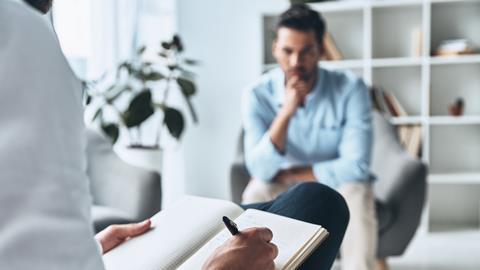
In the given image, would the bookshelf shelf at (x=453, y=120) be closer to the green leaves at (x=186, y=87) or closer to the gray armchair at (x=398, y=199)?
the gray armchair at (x=398, y=199)

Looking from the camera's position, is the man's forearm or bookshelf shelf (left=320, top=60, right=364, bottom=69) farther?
bookshelf shelf (left=320, top=60, right=364, bottom=69)

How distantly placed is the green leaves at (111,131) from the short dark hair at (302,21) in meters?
0.93

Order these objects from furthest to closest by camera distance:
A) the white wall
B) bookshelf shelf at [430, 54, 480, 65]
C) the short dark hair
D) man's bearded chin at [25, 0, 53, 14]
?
1. the white wall
2. bookshelf shelf at [430, 54, 480, 65]
3. the short dark hair
4. man's bearded chin at [25, 0, 53, 14]

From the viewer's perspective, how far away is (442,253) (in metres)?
2.90

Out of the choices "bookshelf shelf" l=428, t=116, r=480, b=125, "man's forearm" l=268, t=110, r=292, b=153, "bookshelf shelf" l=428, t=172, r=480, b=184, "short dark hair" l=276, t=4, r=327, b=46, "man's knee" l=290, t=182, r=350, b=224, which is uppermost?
"short dark hair" l=276, t=4, r=327, b=46

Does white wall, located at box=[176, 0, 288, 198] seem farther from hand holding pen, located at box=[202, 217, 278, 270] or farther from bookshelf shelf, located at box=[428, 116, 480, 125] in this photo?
hand holding pen, located at box=[202, 217, 278, 270]

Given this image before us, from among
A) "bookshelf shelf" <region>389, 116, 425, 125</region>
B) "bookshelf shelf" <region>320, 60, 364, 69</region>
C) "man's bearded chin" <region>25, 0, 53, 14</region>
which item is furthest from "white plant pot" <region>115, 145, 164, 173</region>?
"man's bearded chin" <region>25, 0, 53, 14</region>

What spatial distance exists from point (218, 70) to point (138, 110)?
1.02 metres

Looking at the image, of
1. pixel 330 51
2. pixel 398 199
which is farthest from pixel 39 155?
pixel 330 51

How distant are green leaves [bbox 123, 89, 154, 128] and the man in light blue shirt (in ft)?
2.21

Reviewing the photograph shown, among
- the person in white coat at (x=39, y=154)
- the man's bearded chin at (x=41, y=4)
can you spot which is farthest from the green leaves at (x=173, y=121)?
the person in white coat at (x=39, y=154)

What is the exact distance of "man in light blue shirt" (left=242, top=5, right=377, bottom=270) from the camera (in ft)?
6.70

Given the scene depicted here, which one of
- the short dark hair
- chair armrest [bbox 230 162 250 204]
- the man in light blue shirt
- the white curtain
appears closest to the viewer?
the man in light blue shirt

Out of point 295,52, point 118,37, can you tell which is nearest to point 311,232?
point 295,52
